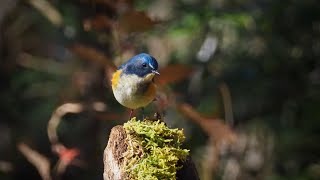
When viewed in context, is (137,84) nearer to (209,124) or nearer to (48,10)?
(209,124)

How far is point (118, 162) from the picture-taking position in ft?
11.2

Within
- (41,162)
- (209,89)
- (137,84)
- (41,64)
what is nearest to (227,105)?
(209,89)

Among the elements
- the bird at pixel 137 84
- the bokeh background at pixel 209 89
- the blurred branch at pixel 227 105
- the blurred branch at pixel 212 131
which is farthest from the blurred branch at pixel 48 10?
the bird at pixel 137 84

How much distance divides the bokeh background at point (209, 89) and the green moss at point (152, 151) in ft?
10.7

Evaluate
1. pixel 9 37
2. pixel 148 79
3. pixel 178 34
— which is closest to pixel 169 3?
pixel 178 34

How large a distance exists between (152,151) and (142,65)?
0.76m

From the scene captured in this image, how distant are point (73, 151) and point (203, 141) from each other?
1707 mm

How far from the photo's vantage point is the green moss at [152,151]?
3344 millimetres

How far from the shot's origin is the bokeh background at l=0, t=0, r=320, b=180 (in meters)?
7.07

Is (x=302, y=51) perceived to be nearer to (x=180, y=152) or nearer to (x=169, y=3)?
(x=169, y=3)

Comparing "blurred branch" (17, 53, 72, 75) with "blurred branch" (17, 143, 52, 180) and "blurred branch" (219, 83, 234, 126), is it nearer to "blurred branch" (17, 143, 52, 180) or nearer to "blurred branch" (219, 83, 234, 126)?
"blurred branch" (17, 143, 52, 180)

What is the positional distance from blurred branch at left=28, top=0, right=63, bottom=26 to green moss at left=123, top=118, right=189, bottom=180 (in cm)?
393

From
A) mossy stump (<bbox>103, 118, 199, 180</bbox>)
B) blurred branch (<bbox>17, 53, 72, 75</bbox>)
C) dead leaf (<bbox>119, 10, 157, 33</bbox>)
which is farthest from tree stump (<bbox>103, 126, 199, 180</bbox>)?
blurred branch (<bbox>17, 53, 72, 75</bbox>)

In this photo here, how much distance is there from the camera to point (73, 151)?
21.1ft
